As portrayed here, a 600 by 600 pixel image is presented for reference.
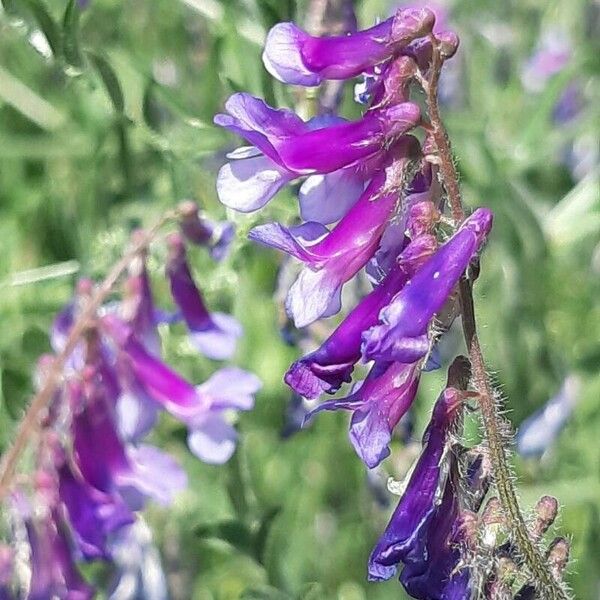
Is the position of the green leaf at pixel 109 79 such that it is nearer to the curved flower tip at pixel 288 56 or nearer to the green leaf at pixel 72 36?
the green leaf at pixel 72 36

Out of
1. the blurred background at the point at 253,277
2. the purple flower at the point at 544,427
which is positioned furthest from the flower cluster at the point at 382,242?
the purple flower at the point at 544,427

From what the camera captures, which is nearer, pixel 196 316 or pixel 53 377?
pixel 53 377

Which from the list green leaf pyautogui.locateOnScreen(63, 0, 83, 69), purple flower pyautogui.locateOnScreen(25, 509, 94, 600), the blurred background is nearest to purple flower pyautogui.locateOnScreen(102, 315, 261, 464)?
the blurred background

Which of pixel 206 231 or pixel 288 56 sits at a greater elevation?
pixel 288 56

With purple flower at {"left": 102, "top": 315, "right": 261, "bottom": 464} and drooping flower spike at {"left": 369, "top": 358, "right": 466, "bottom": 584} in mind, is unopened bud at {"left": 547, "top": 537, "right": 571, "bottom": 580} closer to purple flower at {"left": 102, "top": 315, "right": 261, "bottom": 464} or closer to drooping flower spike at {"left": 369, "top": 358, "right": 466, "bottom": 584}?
drooping flower spike at {"left": 369, "top": 358, "right": 466, "bottom": 584}

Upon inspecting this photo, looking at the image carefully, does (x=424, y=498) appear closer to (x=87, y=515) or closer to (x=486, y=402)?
(x=486, y=402)

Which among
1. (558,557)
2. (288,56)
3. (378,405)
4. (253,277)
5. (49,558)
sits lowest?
(253,277)

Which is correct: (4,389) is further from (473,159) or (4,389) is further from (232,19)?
(473,159)

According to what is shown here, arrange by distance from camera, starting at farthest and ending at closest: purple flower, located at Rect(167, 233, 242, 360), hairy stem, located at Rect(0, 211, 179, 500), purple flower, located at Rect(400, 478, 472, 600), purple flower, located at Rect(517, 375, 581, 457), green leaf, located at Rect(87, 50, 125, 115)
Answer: purple flower, located at Rect(517, 375, 581, 457) → purple flower, located at Rect(167, 233, 242, 360) → green leaf, located at Rect(87, 50, 125, 115) → hairy stem, located at Rect(0, 211, 179, 500) → purple flower, located at Rect(400, 478, 472, 600)

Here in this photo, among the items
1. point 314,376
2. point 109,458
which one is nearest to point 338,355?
point 314,376
